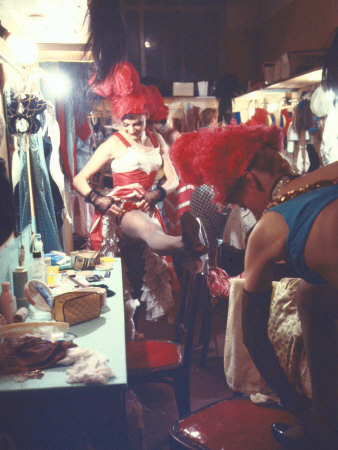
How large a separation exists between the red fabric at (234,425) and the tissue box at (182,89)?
473 centimetres

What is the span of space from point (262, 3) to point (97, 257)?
667 cm

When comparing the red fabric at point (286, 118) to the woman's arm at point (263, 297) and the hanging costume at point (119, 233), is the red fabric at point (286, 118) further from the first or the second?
the woman's arm at point (263, 297)

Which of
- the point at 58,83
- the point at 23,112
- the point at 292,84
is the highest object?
the point at 292,84

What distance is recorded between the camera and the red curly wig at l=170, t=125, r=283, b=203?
167 cm

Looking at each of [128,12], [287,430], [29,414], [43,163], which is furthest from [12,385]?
[128,12]

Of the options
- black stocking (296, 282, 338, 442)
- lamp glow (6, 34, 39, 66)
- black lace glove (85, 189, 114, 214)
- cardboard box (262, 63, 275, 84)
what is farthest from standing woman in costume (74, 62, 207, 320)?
cardboard box (262, 63, 275, 84)

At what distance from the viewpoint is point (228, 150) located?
5.61 feet

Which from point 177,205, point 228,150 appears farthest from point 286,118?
point 228,150

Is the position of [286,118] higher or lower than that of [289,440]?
higher

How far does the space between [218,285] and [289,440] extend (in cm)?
178

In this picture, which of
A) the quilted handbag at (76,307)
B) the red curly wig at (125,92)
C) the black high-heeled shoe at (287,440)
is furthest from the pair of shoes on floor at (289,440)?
the red curly wig at (125,92)

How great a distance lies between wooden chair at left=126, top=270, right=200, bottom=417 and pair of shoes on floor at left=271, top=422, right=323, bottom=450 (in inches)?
28.0

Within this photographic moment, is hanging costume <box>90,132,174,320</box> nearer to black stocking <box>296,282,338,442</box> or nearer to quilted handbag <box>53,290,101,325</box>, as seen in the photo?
quilted handbag <box>53,290,101,325</box>

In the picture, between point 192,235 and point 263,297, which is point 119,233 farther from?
point 263,297
